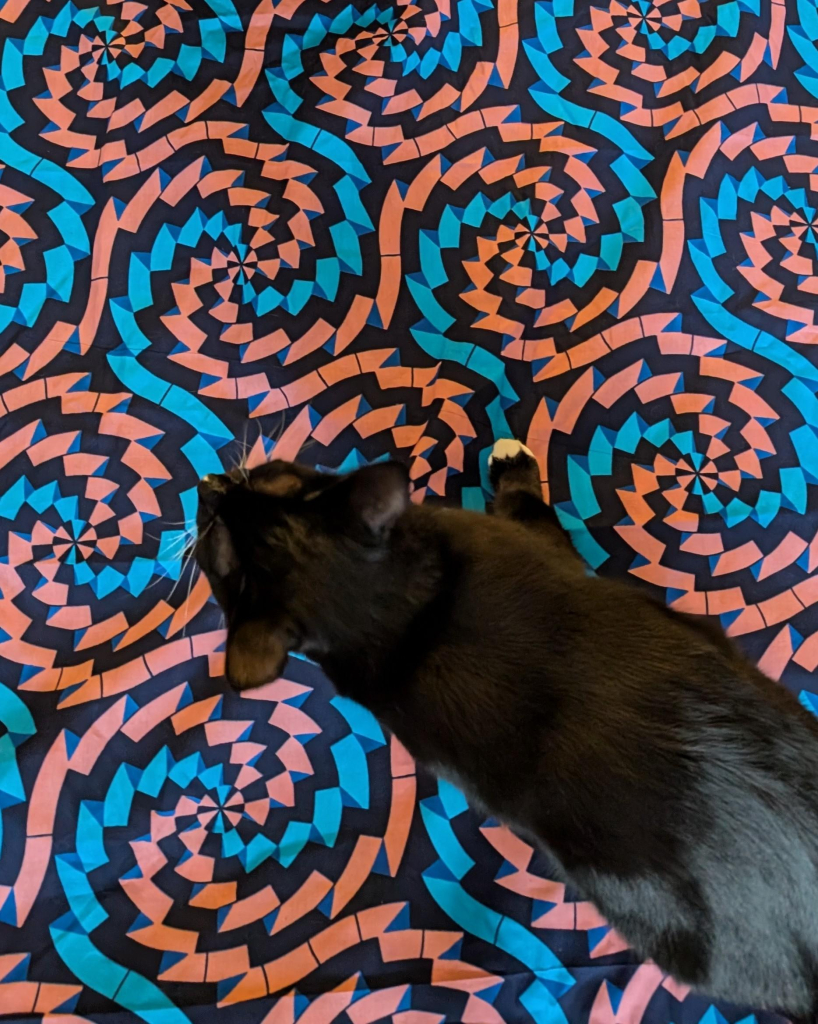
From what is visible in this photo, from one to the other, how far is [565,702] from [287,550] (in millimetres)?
308

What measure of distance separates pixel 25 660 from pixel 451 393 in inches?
27.4

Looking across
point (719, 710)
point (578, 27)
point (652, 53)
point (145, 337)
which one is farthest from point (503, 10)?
point (719, 710)

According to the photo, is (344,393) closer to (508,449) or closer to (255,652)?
(508,449)

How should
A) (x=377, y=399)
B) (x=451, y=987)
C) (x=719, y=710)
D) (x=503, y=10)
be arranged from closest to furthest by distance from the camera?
(x=719, y=710), (x=451, y=987), (x=377, y=399), (x=503, y=10)

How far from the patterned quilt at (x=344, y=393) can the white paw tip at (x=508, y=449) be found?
5cm

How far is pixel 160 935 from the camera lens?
0.89 m

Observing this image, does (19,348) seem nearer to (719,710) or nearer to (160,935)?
(160,935)

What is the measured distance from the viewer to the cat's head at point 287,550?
0.68 m

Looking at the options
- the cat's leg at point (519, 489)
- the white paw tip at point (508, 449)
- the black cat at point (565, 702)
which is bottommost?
the black cat at point (565, 702)

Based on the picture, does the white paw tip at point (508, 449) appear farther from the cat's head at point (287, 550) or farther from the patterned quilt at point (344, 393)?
the cat's head at point (287, 550)

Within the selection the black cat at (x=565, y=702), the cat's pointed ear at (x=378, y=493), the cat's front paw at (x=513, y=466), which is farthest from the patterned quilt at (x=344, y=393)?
the cat's pointed ear at (x=378, y=493)

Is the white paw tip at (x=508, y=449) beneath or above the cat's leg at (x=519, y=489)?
above

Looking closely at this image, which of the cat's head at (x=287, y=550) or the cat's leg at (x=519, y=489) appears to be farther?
the cat's leg at (x=519, y=489)

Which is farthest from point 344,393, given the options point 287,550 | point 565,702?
point 565,702
